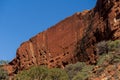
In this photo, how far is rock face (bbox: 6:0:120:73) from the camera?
47062 mm

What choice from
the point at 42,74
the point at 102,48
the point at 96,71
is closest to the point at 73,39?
Answer: the point at 102,48

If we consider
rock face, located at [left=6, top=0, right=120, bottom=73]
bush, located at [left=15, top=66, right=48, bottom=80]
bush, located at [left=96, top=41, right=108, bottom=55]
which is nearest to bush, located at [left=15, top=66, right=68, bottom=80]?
bush, located at [left=15, top=66, right=48, bottom=80]

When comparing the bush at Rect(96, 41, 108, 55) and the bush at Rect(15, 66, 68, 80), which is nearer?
the bush at Rect(15, 66, 68, 80)

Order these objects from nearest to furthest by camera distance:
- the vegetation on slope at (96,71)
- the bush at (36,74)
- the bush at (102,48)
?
the vegetation on slope at (96,71) < the bush at (36,74) < the bush at (102,48)

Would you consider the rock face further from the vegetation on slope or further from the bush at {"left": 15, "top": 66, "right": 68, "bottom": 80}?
the bush at {"left": 15, "top": 66, "right": 68, "bottom": 80}

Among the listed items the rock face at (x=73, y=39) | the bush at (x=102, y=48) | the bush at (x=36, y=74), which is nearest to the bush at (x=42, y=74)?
the bush at (x=36, y=74)

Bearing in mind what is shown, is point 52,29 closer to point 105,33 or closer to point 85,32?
point 85,32

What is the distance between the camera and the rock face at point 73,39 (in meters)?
47.1

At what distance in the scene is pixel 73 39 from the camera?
6109cm

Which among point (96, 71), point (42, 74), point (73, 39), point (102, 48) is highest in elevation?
point (73, 39)

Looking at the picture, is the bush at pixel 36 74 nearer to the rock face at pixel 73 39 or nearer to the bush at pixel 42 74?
the bush at pixel 42 74

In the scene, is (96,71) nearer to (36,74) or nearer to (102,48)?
(36,74)

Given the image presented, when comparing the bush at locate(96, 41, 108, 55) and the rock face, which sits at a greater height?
the rock face

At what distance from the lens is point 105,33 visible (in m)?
48.0
